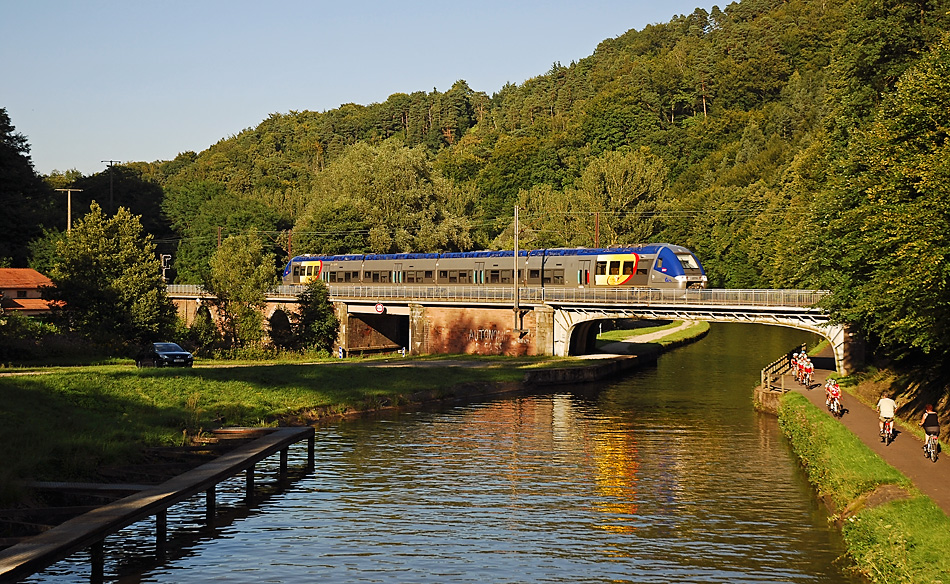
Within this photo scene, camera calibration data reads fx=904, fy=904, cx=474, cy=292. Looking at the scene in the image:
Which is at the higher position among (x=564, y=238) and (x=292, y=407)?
(x=564, y=238)

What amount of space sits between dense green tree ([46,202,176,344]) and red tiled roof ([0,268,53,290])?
2379 cm

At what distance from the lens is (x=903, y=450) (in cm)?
2891

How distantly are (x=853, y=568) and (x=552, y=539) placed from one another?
725 centimetres

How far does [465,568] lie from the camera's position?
68.9ft

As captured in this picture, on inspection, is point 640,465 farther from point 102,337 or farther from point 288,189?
point 288,189

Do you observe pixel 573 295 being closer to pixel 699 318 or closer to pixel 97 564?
pixel 699 318

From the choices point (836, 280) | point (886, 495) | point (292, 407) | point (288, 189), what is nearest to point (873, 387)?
point (836, 280)

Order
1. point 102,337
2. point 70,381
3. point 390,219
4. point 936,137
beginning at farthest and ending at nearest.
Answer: point 390,219
point 102,337
point 70,381
point 936,137

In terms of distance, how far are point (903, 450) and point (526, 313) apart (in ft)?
131

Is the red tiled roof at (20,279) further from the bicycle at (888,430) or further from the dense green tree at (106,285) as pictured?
the bicycle at (888,430)

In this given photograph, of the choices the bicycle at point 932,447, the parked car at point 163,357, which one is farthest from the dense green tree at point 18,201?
the bicycle at point 932,447

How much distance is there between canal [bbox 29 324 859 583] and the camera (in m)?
20.9

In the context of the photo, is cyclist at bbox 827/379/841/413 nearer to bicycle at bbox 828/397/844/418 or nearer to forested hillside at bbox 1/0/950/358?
bicycle at bbox 828/397/844/418

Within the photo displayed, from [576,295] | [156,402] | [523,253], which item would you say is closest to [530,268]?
[523,253]
